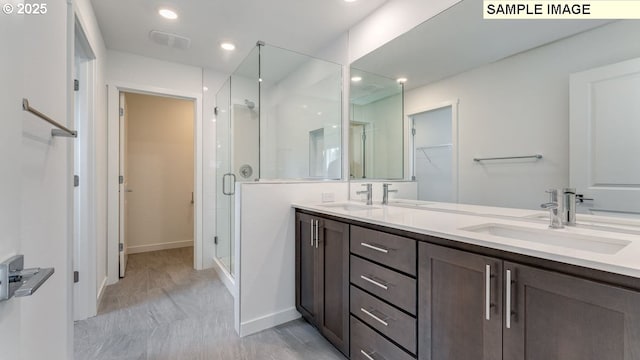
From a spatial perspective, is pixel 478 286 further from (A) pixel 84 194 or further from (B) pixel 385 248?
(A) pixel 84 194

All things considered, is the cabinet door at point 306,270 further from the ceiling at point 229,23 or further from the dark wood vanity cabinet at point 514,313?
the ceiling at point 229,23

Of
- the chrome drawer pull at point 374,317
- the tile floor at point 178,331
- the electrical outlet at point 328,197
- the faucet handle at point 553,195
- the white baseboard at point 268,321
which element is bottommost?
the tile floor at point 178,331

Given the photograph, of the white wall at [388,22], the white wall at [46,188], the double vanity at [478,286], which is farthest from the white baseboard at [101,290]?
the white wall at [388,22]

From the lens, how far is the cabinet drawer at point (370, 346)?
131 centimetres

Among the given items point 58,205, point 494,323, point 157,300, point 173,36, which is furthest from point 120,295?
point 494,323

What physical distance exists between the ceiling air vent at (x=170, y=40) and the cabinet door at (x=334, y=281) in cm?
228

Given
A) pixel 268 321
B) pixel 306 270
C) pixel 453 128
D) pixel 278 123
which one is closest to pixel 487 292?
pixel 453 128

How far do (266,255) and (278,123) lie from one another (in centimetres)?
150

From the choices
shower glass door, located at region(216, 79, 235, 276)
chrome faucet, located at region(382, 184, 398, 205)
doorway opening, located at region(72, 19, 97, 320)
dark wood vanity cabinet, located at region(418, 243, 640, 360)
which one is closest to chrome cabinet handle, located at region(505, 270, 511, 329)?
dark wood vanity cabinet, located at region(418, 243, 640, 360)

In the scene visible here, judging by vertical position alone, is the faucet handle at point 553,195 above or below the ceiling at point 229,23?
below

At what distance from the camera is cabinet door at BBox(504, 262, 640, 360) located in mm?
713

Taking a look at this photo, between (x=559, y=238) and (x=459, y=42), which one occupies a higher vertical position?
(x=459, y=42)

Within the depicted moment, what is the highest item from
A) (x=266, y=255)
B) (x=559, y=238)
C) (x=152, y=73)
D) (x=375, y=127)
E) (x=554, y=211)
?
(x=152, y=73)

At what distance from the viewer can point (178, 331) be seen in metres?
2.01
